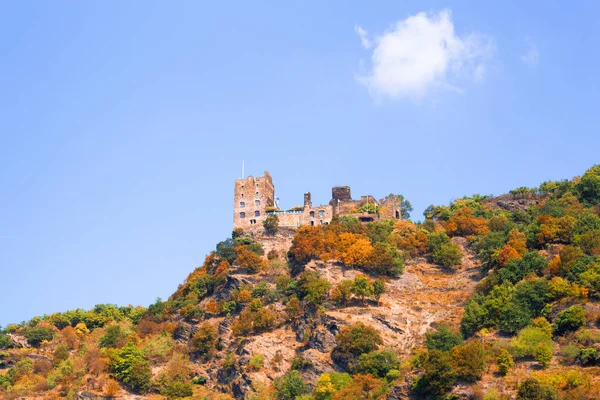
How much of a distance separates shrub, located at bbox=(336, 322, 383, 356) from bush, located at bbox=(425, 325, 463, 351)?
4.85 meters

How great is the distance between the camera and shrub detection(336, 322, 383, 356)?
260 ft

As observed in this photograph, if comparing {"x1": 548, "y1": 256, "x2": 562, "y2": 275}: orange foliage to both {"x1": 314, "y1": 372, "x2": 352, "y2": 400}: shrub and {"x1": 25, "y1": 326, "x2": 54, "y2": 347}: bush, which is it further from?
{"x1": 25, "y1": 326, "x2": 54, "y2": 347}: bush

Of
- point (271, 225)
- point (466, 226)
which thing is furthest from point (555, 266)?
point (271, 225)

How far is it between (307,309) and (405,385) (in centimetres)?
1696

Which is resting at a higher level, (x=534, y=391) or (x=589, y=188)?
(x=589, y=188)

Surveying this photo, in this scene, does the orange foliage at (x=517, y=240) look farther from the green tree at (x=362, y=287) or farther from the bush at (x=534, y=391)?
the bush at (x=534, y=391)

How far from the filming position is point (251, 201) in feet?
374

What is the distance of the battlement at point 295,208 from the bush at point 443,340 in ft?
112

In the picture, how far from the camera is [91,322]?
4109 inches

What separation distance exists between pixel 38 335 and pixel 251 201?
30746mm

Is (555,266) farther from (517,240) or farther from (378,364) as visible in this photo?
(378,364)

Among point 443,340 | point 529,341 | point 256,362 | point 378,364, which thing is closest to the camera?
point 529,341

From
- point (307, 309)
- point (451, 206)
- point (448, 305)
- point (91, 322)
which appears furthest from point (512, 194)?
point (91, 322)

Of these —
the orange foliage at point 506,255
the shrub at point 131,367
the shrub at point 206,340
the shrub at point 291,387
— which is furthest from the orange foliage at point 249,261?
the orange foliage at point 506,255
